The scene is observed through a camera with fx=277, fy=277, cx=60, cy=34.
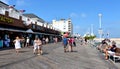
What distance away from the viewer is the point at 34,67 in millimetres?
14961

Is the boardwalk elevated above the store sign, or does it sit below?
below

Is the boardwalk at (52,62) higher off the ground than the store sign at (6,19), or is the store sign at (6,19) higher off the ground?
the store sign at (6,19)

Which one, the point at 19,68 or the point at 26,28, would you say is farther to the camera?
the point at 26,28

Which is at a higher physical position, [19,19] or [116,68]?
[19,19]

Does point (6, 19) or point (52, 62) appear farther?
point (6, 19)

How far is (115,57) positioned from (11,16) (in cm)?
2261

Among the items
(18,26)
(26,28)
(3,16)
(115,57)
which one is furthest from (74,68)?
(26,28)

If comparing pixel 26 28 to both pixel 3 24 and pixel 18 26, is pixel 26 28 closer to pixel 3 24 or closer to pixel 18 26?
pixel 18 26

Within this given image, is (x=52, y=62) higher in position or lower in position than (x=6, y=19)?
lower

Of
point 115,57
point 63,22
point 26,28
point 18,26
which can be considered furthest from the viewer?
point 63,22

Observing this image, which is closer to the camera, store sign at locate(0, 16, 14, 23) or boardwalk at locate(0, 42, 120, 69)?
boardwalk at locate(0, 42, 120, 69)

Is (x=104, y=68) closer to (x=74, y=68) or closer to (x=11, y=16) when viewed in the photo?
Answer: (x=74, y=68)

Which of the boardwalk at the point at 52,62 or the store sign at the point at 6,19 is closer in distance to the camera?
the boardwalk at the point at 52,62

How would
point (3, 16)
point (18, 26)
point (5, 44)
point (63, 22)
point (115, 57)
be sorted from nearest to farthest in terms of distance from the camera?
1. point (115, 57)
2. point (3, 16)
3. point (5, 44)
4. point (18, 26)
5. point (63, 22)
